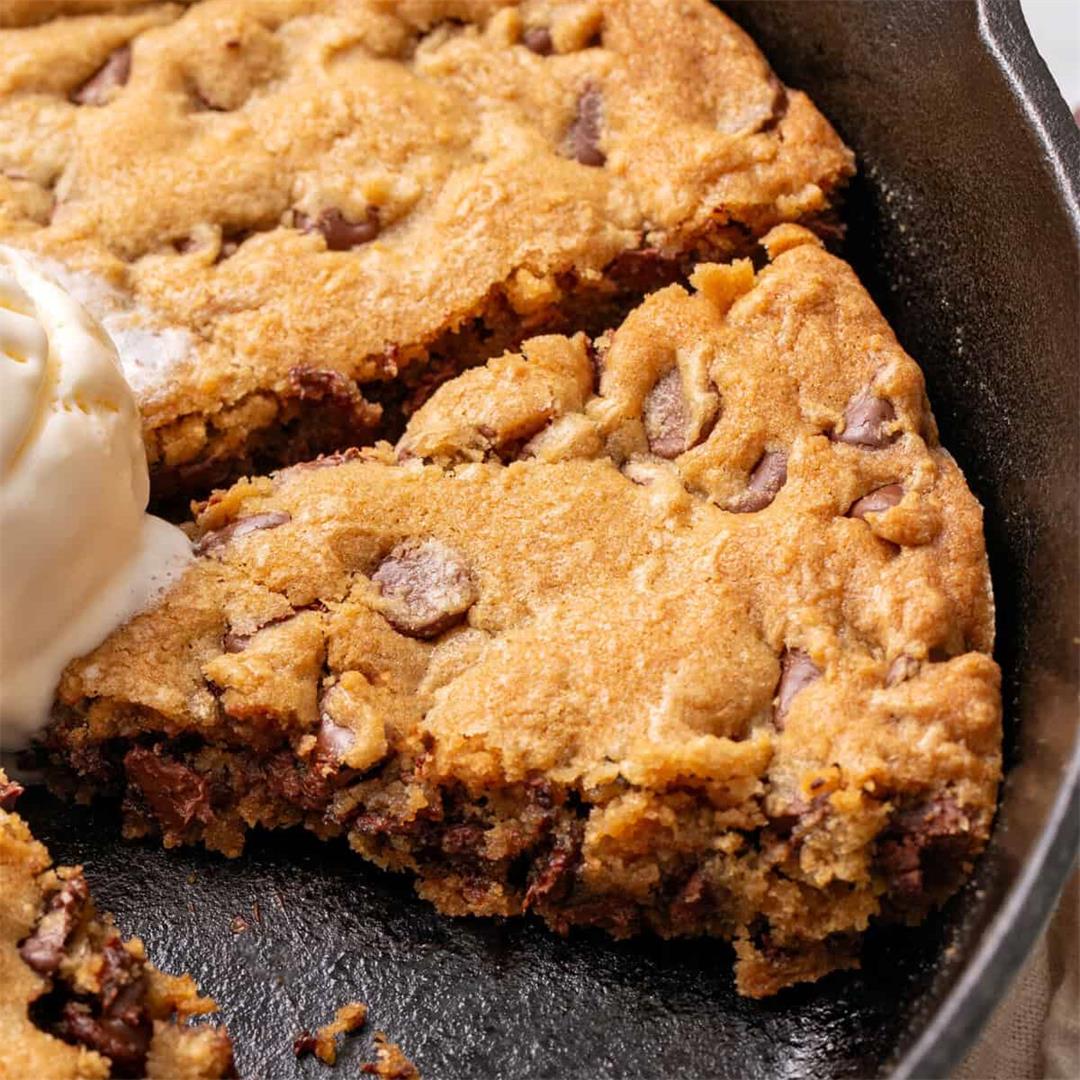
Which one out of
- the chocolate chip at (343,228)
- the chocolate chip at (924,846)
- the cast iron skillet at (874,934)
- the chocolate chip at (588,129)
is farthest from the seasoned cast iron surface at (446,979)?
the chocolate chip at (588,129)

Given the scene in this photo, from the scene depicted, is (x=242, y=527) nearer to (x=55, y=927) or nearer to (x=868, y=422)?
(x=55, y=927)

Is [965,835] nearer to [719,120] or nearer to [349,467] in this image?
[349,467]

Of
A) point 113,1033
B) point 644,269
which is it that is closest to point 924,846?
point 113,1033

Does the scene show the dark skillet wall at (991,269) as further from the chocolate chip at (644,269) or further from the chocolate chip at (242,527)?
the chocolate chip at (242,527)

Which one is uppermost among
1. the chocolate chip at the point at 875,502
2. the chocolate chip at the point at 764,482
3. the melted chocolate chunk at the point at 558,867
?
the chocolate chip at the point at 875,502

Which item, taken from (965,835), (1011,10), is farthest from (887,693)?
(1011,10)

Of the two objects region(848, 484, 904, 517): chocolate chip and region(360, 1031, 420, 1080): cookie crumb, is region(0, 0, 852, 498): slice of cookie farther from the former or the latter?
region(360, 1031, 420, 1080): cookie crumb

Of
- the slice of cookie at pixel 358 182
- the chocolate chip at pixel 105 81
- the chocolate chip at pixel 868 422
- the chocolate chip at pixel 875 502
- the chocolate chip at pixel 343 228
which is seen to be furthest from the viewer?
the chocolate chip at pixel 105 81
